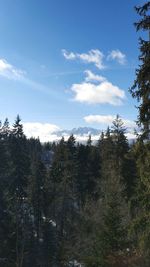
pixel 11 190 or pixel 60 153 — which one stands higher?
pixel 60 153

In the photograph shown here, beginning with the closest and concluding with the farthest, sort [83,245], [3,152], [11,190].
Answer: [83,245], [3,152], [11,190]

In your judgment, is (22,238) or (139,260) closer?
(139,260)

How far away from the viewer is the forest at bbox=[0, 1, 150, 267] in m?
19.2

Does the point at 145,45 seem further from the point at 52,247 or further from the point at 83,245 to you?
the point at 52,247

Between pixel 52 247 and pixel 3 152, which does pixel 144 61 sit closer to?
pixel 3 152

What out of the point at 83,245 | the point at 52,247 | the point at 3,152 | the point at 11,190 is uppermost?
the point at 3,152

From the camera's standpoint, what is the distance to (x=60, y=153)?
70.2 meters

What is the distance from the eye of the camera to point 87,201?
44719mm

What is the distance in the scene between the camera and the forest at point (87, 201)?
757 inches

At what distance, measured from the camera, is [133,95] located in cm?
1897

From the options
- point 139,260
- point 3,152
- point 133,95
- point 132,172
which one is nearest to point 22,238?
point 3,152

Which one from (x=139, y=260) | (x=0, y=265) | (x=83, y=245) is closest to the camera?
(x=139, y=260)

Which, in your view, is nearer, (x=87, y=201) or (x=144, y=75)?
(x=144, y=75)

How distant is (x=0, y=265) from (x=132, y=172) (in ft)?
63.4
